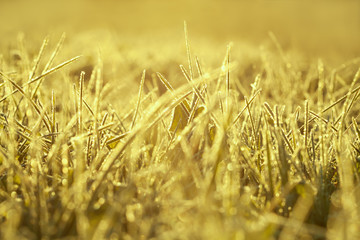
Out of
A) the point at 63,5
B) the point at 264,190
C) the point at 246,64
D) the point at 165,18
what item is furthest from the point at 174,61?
the point at 63,5

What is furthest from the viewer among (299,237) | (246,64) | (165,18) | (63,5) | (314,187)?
(63,5)

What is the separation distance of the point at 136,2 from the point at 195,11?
10.5 feet

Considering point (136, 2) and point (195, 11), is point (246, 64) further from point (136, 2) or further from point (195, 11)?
point (136, 2)

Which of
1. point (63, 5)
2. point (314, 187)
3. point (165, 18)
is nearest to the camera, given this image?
point (314, 187)

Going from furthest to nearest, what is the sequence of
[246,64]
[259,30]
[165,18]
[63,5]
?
1. [63,5]
2. [165,18]
3. [259,30]
4. [246,64]

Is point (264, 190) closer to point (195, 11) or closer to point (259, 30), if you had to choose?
point (259, 30)

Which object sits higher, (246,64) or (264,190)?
(264,190)

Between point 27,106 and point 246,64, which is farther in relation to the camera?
point 246,64

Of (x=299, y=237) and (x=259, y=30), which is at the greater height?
(x=299, y=237)

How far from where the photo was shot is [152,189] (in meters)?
0.65

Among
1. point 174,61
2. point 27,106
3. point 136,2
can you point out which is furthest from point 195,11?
point 27,106

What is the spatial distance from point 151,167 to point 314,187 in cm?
28

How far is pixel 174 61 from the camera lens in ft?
8.33

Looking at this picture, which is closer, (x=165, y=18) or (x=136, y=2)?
(x=165, y=18)
